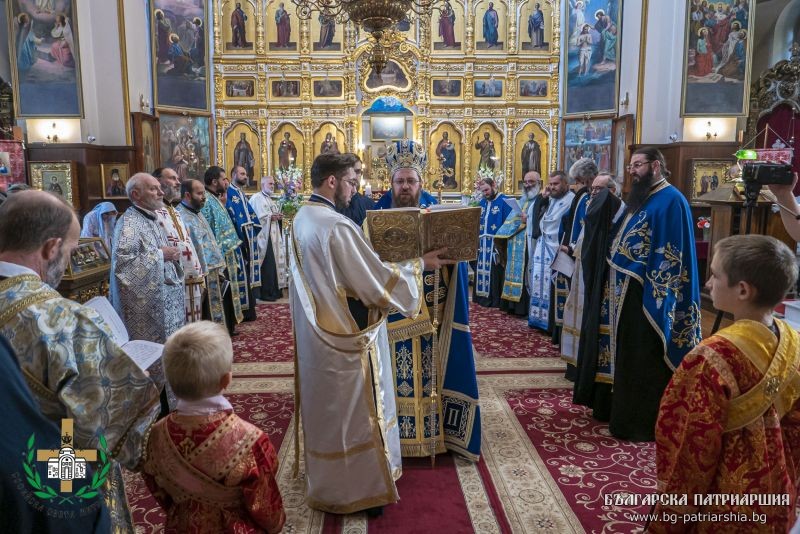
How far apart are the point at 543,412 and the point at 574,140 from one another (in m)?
10.2

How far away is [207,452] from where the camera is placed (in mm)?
1646

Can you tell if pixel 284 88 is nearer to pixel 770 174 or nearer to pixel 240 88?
pixel 240 88

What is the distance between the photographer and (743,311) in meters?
1.67

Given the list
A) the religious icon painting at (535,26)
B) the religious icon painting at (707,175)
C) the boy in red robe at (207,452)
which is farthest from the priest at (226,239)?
the religious icon painting at (535,26)

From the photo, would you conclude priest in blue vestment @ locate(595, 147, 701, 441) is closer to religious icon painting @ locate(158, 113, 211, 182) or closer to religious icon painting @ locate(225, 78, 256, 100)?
religious icon painting @ locate(158, 113, 211, 182)

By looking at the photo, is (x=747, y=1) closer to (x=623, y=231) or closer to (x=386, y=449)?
(x=623, y=231)

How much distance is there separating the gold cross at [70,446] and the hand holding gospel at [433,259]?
6.09 ft

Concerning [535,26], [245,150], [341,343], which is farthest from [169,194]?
[535,26]

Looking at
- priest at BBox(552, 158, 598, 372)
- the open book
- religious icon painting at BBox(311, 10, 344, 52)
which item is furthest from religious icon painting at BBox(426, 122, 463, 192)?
the open book

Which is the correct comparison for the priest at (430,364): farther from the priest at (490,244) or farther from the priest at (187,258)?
the priest at (490,244)

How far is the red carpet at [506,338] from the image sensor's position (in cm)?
605

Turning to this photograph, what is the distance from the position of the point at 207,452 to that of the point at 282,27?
13913 millimetres

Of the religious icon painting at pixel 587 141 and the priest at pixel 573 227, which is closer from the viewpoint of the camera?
the priest at pixel 573 227

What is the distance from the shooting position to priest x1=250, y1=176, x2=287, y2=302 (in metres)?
8.88
